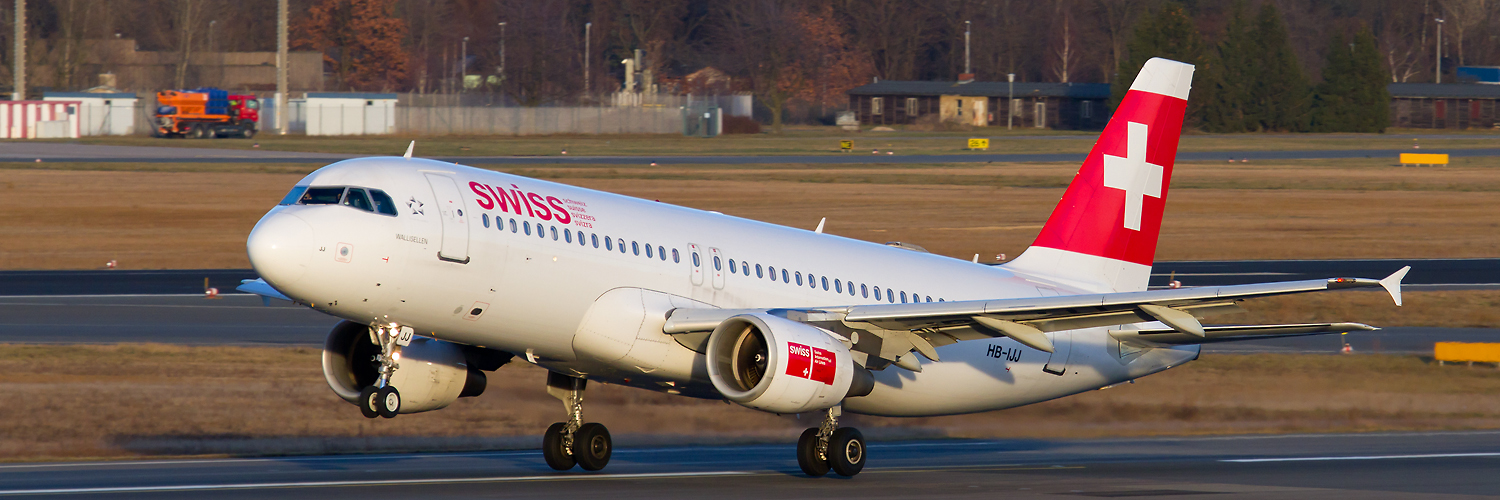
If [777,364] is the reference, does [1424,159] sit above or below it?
above

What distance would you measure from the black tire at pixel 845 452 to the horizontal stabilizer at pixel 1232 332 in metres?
5.31

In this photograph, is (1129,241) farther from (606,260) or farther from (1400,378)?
(606,260)

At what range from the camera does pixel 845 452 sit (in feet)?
81.1

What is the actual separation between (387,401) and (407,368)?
3110mm

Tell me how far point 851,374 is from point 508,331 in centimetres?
498

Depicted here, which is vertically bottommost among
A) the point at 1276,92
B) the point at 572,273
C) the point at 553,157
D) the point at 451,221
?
the point at 572,273

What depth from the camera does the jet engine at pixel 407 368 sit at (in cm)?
2434

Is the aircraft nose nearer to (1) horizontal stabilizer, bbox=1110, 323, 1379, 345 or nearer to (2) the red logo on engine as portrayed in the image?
(2) the red logo on engine

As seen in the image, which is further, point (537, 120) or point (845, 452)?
point (537, 120)

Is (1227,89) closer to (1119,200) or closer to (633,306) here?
(1119,200)

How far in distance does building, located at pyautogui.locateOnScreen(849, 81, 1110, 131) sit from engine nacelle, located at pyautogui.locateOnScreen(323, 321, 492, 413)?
6010 inches

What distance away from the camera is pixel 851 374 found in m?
23.3

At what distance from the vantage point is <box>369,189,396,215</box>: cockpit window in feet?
70.3

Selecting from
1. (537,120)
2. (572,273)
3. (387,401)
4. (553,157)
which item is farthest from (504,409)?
(537,120)
